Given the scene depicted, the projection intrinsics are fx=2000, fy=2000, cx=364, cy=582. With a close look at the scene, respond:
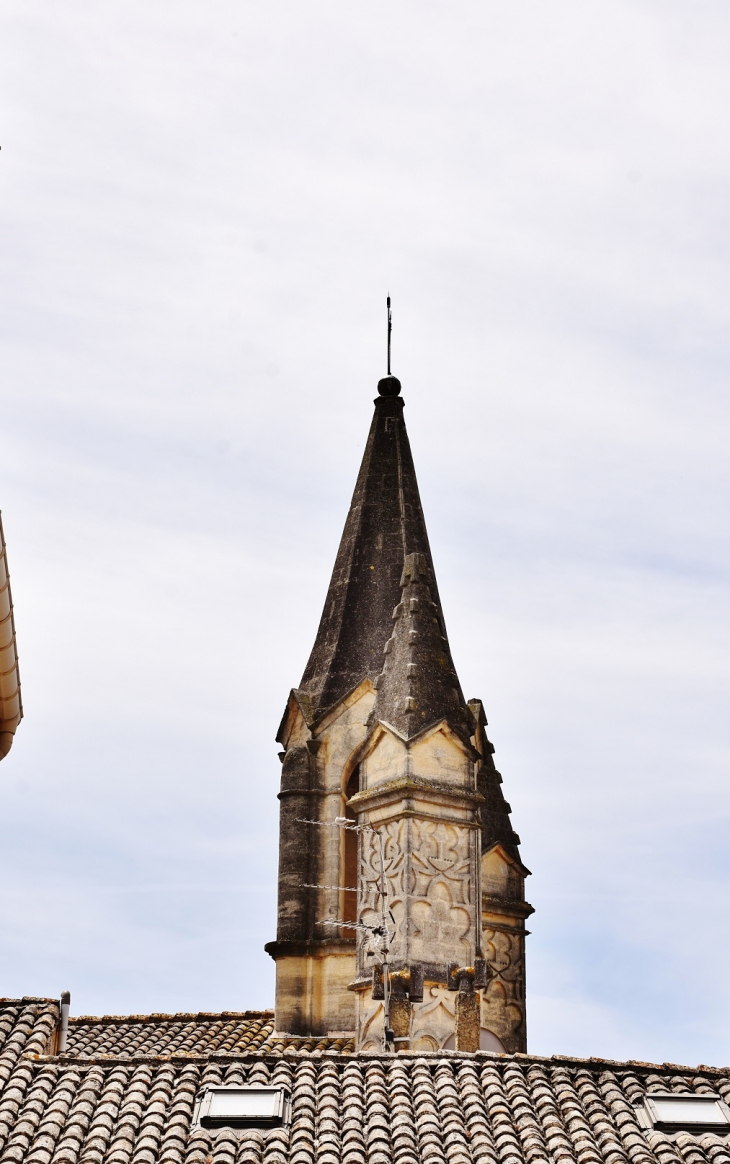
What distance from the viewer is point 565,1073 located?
19344 millimetres

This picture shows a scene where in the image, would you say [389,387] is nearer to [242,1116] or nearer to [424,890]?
[424,890]

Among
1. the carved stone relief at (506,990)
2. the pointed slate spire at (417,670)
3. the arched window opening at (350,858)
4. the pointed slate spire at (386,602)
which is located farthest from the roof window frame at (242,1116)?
the carved stone relief at (506,990)

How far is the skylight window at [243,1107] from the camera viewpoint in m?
17.6

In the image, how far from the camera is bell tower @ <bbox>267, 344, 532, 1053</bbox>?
23.0m

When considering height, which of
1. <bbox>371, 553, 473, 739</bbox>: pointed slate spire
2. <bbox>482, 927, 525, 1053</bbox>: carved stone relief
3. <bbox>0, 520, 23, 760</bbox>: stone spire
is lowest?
<bbox>482, 927, 525, 1053</bbox>: carved stone relief

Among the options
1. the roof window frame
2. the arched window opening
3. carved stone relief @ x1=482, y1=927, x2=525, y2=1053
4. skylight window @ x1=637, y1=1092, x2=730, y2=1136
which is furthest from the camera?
carved stone relief @ x1=482, y1=927, x2=525, y2=1053

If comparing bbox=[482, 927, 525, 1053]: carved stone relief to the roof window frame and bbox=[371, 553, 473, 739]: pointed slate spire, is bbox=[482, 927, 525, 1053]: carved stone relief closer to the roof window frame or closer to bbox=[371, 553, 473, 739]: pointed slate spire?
bbox=[371, 553, 473, 739]: pointed slate spire

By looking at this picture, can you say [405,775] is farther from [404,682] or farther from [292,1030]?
[292,1030]

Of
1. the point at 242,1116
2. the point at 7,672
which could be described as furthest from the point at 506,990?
the point at 7,672

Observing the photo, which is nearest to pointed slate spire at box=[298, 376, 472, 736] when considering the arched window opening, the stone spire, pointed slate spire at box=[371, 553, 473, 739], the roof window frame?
pointed slate spire at box=[371, 553, 473, 739]

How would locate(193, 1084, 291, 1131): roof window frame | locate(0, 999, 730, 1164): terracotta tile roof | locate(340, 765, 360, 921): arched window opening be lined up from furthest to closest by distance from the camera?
locate(340, 765, 360, 921): arched window opening
locate(193, 1084, 291, 1131): roof window frame
locate(0, 999, 730, 1164): terracotta tile roof

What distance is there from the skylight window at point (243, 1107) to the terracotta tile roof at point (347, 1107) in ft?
0.44

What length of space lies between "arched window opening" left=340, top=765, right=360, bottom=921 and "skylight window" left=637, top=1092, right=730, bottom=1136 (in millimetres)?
7644

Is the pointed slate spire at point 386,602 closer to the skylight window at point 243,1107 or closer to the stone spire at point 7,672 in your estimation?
the stone spire at point 7,672
